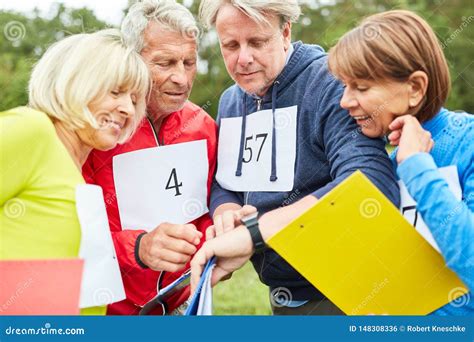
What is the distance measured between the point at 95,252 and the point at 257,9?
815 millimetres

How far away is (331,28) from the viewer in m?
2.90

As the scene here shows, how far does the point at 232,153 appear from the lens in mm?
1967

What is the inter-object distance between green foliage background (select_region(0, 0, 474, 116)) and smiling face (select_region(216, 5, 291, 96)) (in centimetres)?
18

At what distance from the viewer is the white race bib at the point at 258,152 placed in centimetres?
185

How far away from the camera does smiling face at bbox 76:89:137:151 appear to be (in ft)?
5.29

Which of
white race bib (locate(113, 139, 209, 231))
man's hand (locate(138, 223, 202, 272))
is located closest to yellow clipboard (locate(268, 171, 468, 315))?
man's hand (locate(138, 223, 202, 272))

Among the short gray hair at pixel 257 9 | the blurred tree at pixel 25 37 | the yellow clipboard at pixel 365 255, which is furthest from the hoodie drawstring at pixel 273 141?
the blurred tree at pixel 25 37

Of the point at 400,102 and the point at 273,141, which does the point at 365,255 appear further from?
the point at 273,141

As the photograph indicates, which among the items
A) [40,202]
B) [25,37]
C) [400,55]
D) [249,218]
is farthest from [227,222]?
[25,37]

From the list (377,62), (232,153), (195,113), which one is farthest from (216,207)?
(377,62)

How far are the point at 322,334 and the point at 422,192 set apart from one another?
533mm

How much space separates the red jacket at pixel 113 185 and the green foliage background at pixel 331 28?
0.21 metres

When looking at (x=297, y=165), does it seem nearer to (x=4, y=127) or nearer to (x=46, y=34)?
(x=4, y=127)

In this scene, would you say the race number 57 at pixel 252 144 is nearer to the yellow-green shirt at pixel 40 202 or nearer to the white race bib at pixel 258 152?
the white race bib at pixel 258 152
